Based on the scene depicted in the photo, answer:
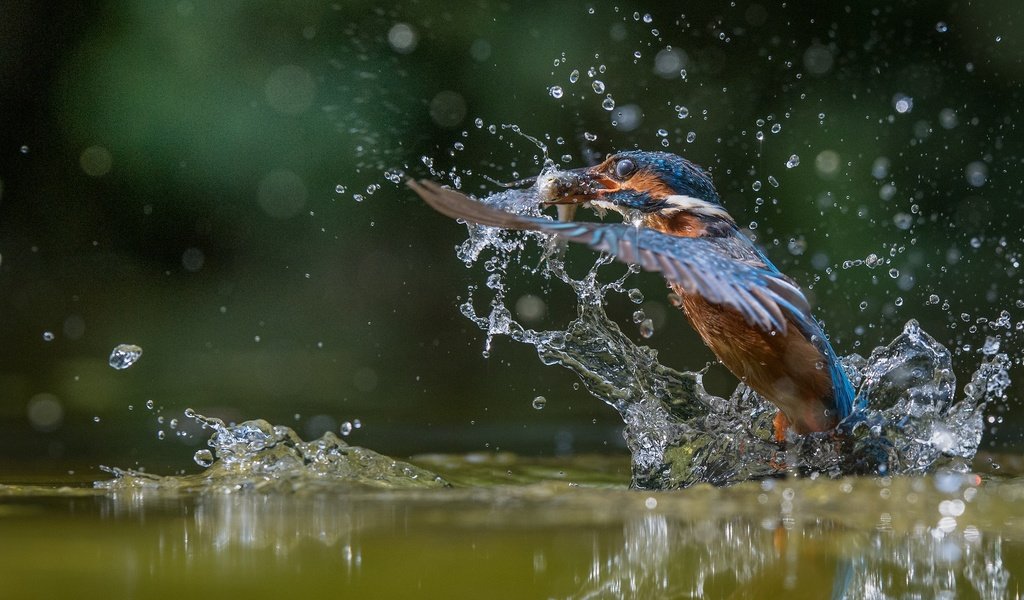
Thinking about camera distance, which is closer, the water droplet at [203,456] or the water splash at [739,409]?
the water splash at [739,409]

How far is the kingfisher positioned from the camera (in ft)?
8.20

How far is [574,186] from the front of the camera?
11.0 ft

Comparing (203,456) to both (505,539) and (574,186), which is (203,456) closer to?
(574,186)

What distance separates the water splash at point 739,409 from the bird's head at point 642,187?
0.36 feet

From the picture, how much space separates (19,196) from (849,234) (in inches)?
187

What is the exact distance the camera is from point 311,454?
310cm

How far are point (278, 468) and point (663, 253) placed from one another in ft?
3.62

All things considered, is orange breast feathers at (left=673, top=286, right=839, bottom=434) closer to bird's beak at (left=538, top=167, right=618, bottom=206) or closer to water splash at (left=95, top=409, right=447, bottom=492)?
bird's beak at (left=538, top=167, right=618, bottom=206)

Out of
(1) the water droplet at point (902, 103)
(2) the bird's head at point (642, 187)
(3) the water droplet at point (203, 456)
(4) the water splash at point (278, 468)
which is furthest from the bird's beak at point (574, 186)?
(1) the water droplet at point (902, 103)

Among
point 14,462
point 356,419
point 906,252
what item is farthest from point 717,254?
point 906,252

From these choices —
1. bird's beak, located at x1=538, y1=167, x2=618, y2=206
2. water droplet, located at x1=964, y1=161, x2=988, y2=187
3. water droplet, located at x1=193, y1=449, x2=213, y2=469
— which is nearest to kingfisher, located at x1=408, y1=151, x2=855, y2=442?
bird's beak, located at x1=538, y1=167, x2=618, y2=206

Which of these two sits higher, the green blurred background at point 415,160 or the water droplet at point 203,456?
the green blurred background at point 415,160

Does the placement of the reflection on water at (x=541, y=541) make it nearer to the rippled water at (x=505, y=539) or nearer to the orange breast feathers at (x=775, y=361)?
the rippled water at (x=505, y=539)

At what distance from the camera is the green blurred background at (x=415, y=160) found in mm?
6543
